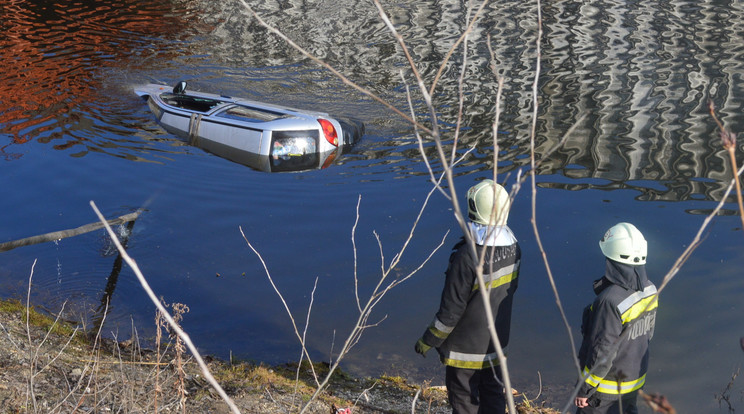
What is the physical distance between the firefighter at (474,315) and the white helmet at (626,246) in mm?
565

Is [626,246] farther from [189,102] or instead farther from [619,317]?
[189,102]

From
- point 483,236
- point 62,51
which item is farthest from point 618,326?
point 62,51

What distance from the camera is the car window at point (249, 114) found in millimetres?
12445

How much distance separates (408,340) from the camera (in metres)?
7.13

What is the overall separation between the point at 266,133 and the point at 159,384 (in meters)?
8.04

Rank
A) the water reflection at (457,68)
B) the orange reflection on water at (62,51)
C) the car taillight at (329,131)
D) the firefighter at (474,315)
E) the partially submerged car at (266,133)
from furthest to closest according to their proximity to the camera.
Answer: the orange reflection on water at (62,51), the water reflection at (457,68), the car taillight at (329,131), the partially submerged car at (266,133), the firefighter at (474,315)

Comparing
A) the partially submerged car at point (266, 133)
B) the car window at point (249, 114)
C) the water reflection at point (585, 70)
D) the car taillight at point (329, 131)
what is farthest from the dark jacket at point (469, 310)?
the car window at point (249, 114)

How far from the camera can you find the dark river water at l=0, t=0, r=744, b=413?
24.0ft

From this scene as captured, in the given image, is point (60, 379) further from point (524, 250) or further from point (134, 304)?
point (524, 250)

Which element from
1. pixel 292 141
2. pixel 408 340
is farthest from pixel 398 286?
pixel 292 141

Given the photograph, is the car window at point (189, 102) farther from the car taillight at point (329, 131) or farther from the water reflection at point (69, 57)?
the car taillight at point (329, 131)

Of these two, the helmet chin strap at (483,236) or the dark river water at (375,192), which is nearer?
the helmet chin strap at (483,236)

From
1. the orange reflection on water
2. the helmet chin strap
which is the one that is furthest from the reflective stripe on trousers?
the orange reflection on water

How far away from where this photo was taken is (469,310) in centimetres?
437
